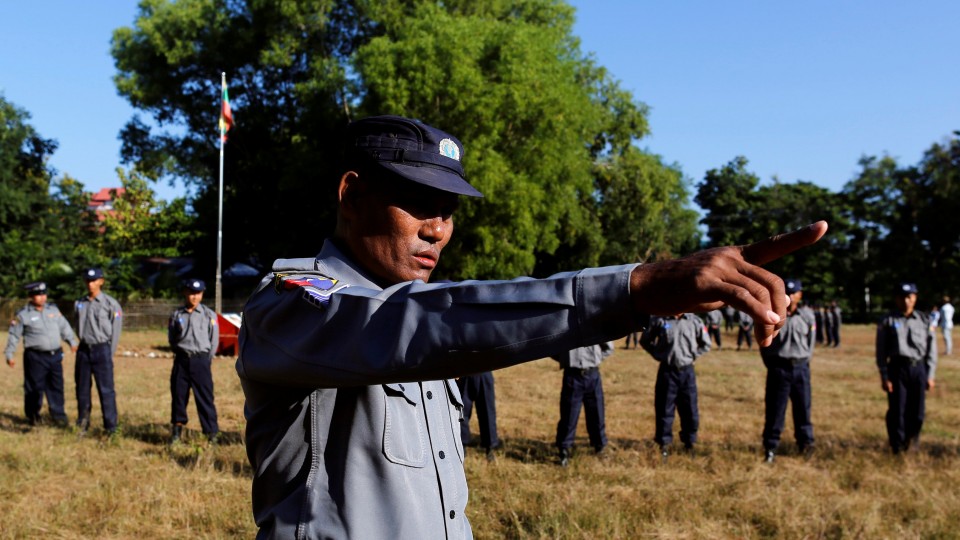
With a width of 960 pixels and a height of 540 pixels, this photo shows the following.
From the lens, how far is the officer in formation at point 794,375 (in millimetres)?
9469

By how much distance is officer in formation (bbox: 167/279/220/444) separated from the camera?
9.83 meters

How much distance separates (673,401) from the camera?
32.3 feet

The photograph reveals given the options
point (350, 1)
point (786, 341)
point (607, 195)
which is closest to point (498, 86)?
point (350, 1)

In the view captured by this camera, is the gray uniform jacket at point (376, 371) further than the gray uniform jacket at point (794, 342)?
No

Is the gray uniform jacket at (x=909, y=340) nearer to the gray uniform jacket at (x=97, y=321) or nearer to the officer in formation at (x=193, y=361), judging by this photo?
the officer in formation at (x=193, y=361)

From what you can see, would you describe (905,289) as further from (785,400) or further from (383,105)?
(383,105)

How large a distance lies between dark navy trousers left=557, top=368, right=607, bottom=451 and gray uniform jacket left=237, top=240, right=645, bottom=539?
742 centimetres

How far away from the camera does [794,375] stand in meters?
9.84

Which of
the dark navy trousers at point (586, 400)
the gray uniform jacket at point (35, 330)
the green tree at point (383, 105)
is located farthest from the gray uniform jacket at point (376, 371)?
the green tree at point (383, 105)

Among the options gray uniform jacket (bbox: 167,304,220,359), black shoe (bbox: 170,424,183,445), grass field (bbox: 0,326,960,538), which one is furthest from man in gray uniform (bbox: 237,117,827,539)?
gray uniform jacket (bbox: 167,304,220,359)

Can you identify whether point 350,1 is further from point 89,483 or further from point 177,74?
point 89,483

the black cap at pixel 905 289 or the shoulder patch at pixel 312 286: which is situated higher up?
the black cap at pixel 905 289

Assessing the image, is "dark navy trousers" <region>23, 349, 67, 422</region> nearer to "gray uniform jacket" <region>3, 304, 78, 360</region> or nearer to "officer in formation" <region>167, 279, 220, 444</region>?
"gray uniform jacket" <region>3, 304, 78, 360</region>

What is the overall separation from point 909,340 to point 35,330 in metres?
11.7
